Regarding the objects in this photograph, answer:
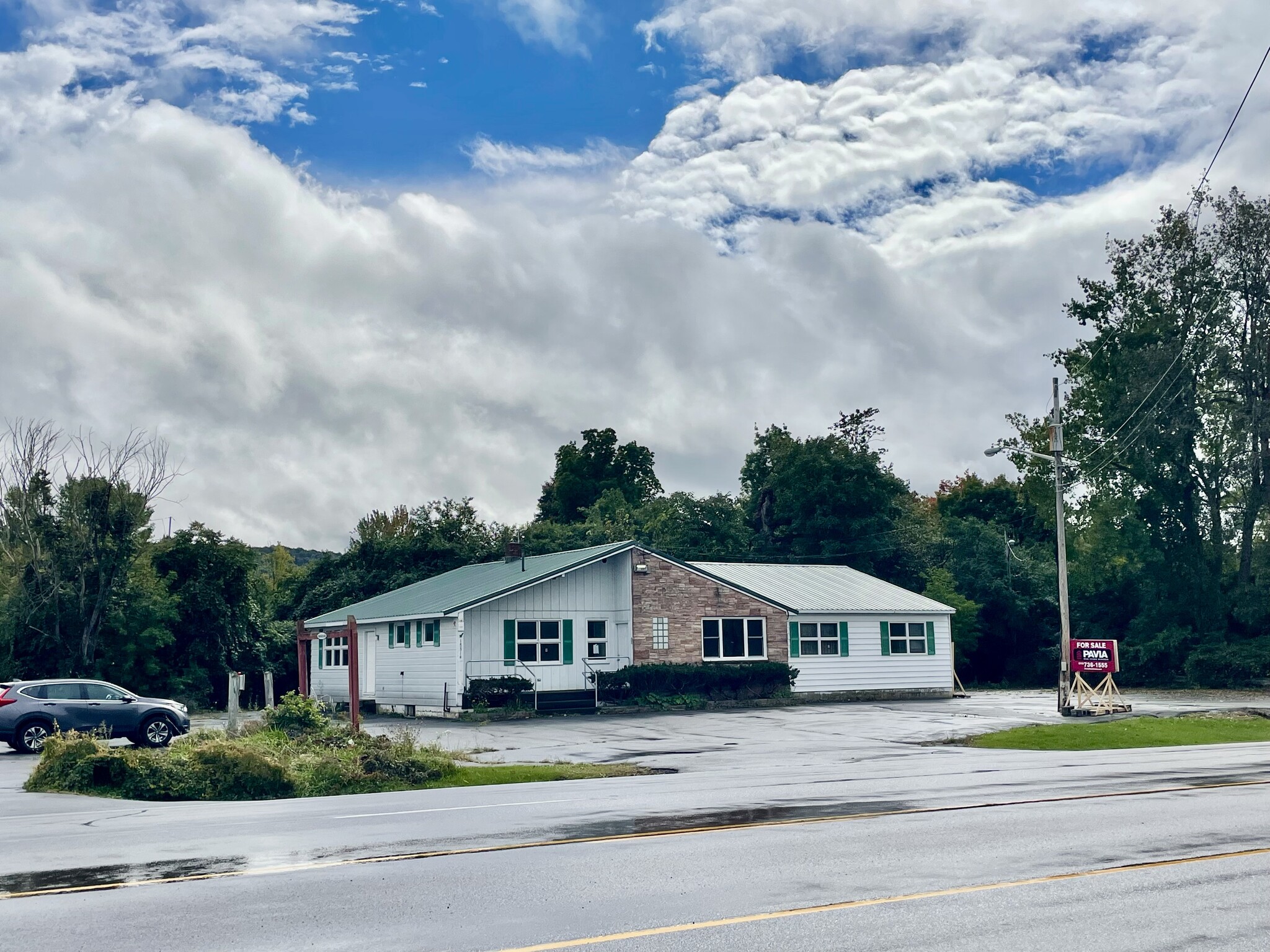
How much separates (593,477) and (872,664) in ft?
174

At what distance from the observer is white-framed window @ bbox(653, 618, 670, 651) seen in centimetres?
4153

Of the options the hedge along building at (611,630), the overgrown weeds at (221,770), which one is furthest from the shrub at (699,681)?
the overgrown weeds at (221,770)

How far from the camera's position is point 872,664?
151 feet

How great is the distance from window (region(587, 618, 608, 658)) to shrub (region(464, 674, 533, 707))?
3.70 m

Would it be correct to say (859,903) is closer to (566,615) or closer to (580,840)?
(580,840)

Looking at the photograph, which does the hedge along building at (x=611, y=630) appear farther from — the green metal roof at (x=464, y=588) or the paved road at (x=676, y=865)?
the paved road at (x=676, y=865)

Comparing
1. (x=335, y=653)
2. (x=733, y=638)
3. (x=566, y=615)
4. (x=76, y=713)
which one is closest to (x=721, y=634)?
(x=733, y=638)

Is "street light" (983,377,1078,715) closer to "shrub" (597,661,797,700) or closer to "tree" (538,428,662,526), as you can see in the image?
"shrub" (597,661,797,700)

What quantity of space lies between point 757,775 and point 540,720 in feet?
55.9

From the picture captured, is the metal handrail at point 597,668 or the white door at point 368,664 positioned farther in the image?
the white door at point 368,664

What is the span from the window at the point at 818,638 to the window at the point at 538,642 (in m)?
9.53

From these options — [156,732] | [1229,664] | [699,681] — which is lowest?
[1229,664]

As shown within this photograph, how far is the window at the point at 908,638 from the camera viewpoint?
46.9 metres

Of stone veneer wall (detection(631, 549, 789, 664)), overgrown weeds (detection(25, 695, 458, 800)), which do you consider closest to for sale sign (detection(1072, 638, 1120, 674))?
stone veneer wall (detection(631, 549, 789, 664))
